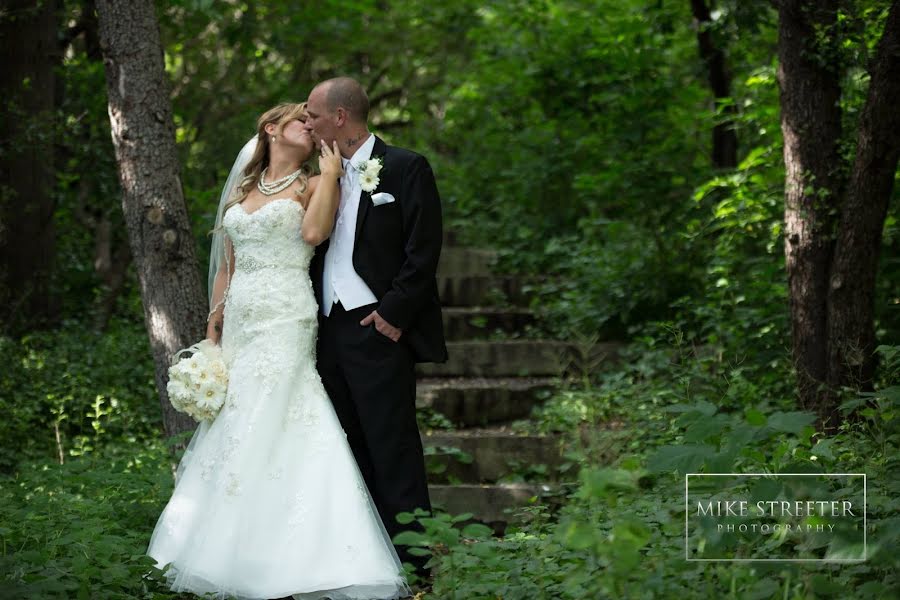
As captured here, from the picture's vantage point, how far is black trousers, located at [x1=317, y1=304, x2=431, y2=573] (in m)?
4.36

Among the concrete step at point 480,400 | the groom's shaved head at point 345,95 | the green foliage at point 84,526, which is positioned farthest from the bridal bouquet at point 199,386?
the concrete step at point 480,400

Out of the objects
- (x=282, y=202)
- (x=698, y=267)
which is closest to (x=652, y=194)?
(x=698, y=267)

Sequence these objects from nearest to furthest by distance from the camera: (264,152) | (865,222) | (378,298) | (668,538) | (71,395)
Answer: (668,538) < (378,298) < (264,152) < (865,222) < (71,395)

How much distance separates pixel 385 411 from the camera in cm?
436

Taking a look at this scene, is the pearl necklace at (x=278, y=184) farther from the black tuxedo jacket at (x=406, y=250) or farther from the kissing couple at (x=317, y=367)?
the black tuxedo jacket at (x=406, y=250)

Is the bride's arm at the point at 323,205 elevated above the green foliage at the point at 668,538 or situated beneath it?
elevated above

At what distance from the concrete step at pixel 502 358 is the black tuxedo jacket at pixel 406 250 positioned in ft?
9.95

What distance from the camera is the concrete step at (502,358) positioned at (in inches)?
297

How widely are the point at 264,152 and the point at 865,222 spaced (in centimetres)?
307

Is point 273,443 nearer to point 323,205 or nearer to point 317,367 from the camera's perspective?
point 317,367

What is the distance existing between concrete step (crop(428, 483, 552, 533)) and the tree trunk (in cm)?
412

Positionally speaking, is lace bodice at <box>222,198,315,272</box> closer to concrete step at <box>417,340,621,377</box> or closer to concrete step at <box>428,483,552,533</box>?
concrete step at <box>428,483,552,533</box>

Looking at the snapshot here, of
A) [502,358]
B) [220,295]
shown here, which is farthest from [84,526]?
[502,358]

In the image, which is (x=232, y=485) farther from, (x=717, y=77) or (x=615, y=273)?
(x=717, y=77)
